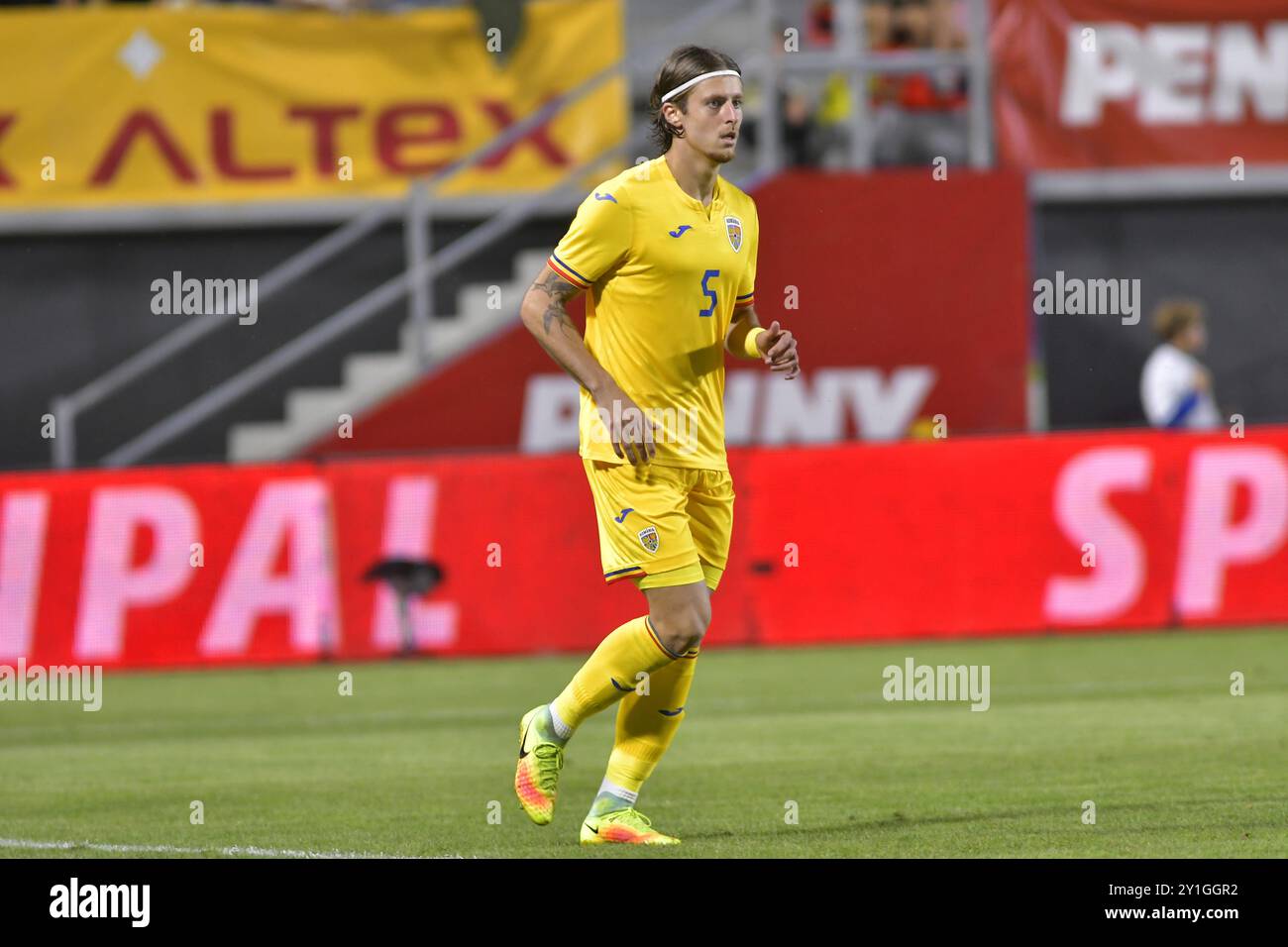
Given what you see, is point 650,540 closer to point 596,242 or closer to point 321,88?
point 596,242

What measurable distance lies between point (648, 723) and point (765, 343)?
4.70 ft

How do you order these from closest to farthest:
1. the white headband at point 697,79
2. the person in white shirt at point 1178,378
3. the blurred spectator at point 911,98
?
1. the white headband at point 697,79
2. the person in white shirt at point 1178,378
3. the blurred spectator at point 911,98

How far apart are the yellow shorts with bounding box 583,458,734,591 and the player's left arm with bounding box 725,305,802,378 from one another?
18.2 inches

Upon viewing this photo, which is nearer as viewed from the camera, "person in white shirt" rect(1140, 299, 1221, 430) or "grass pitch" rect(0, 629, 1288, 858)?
"grass pitch" rect(0, 629, 1288, 858)

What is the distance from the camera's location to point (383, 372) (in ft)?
61.4

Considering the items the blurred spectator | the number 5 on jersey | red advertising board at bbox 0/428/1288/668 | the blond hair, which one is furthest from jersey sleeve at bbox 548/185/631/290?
the blurred spectator

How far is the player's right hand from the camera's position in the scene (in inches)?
292

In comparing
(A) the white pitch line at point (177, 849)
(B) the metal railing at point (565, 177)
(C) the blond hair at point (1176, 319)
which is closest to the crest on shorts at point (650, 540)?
(A) the white pitch line at point (177, 849)

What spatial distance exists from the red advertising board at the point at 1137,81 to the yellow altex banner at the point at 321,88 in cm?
346

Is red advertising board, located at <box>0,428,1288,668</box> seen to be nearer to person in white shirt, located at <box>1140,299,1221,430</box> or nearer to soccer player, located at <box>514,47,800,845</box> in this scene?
person in white shirt, located at <box>1140,299,1221,430</box>

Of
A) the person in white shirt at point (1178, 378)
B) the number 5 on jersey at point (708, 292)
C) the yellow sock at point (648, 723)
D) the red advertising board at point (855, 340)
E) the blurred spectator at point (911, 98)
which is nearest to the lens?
the number 5 on jersey at point (708, 292)

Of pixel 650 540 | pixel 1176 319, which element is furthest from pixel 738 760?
pixel 1176 319

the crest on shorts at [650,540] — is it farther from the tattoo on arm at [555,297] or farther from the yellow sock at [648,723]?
the tattoo on arm at [555,297]

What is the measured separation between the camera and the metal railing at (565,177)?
1756 cm
